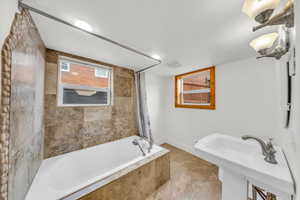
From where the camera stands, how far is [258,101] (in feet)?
5.14

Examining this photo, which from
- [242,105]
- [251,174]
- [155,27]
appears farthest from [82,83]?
[242,105]

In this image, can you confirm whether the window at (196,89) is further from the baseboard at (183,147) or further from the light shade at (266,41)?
the light shade at (266,41)

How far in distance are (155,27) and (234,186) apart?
1693 mm

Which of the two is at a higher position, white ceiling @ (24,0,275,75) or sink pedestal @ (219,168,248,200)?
white ceiling @ (24,0,275,75)

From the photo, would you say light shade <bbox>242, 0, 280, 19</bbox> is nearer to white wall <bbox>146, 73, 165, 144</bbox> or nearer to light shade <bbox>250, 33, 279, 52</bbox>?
light shade <bbox>250, 33, 279, 52</bbox>

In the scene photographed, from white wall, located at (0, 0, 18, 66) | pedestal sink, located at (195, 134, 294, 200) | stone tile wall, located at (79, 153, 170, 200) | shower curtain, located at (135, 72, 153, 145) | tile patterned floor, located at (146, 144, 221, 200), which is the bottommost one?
tile patterned floor, located at (146, 144, 221, 200)

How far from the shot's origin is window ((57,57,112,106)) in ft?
5.43

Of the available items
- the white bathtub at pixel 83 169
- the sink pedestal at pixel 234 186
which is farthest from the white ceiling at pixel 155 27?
the white bathtub at pixel 83 169

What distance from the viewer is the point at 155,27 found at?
106cm

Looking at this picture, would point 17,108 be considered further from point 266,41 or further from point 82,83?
point 266,41

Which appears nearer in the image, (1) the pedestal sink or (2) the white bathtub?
(1) the pedestal sink

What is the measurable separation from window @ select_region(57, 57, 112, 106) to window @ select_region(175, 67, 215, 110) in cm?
182

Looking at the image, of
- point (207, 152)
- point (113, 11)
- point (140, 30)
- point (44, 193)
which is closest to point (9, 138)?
point (44, 193)

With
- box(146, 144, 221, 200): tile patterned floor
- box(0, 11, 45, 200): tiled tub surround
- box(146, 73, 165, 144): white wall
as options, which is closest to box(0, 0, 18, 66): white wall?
box(0, 11, 45, 200): tiled tub surround
